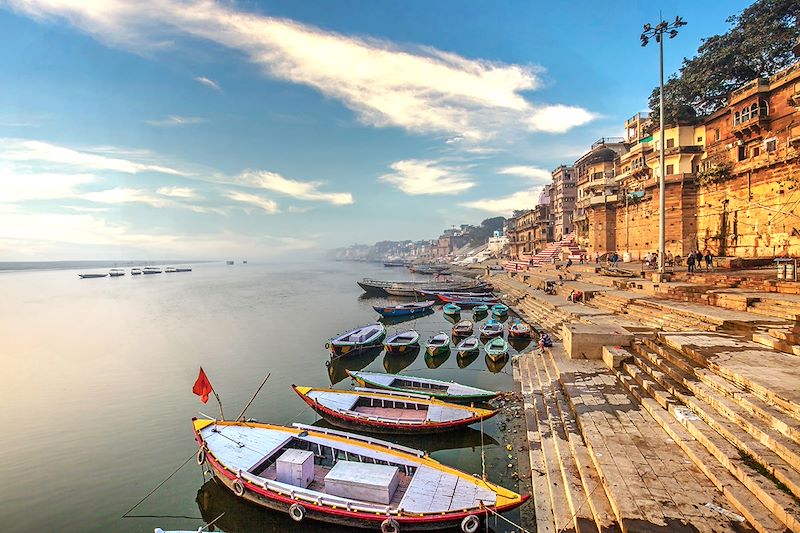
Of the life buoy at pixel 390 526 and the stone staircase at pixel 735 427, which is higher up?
the stone staircase at pixel 735 427

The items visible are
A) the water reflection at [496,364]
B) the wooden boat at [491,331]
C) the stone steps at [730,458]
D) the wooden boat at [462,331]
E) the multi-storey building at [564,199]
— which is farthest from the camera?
the multi-storey building at [564,199]

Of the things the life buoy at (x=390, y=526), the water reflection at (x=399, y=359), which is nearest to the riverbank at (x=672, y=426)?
the life buoy at (x=390, y=526)

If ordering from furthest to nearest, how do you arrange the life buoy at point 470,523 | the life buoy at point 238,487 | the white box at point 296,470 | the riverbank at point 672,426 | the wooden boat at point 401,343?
the wooden boat at point 401,343
the life buoy at point 238,487
the white box at point 296,470
the life buoy at point 470,523
the riverbank at point 672,426

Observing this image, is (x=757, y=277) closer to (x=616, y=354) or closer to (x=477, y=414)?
(x=616, y=354)

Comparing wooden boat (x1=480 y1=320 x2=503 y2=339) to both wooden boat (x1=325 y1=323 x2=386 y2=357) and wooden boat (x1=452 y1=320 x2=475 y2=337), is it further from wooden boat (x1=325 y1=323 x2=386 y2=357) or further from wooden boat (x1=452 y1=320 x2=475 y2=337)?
wooden boat (x1=325 y1=323 x2=386 y2=357)

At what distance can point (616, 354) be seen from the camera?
46.4 ft

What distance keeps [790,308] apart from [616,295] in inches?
386

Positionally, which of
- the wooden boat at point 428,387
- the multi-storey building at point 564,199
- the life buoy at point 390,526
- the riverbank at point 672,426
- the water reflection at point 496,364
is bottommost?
the water reflection at point 496,364

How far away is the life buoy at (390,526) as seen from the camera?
9.14 meters

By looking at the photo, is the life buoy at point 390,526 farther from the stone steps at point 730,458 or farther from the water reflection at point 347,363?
the water reflection at point 347,363

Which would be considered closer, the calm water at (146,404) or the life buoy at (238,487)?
the life buoy at (238,487)

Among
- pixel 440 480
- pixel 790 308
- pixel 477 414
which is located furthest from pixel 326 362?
pixel 790 308

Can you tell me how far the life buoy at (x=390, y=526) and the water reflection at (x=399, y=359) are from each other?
50.0ft

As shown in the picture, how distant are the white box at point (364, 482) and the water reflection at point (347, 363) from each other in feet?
41.9
